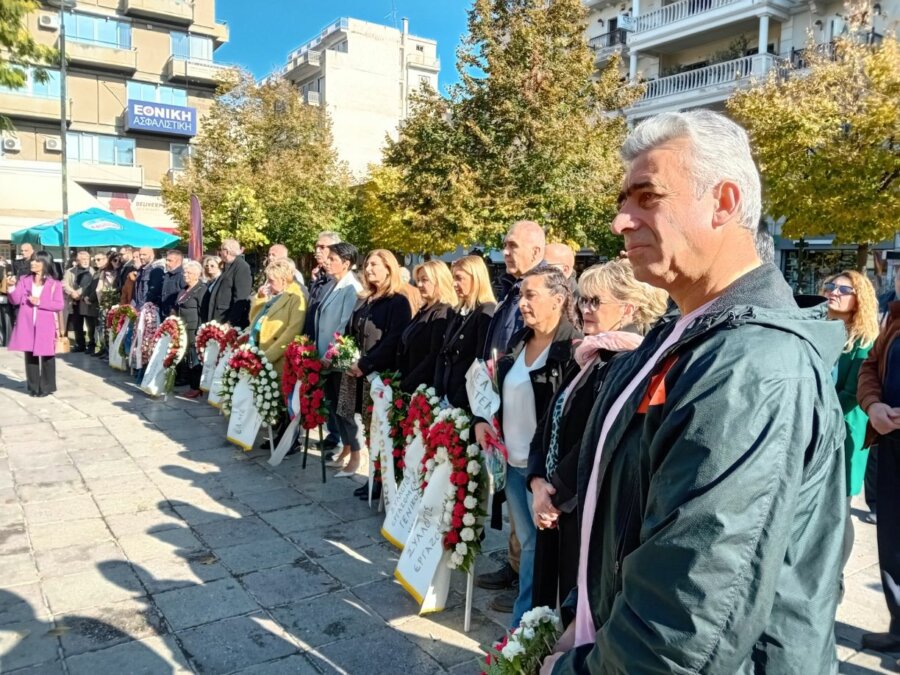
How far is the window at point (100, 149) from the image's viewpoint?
39.6 m

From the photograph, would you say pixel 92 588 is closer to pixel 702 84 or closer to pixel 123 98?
pixel 702 84

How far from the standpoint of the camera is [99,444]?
737cm

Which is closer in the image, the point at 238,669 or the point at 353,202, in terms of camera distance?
the point at 238,669

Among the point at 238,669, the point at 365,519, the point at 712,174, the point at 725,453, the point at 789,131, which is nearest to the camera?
the point at 725,453

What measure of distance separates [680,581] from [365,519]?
4.44 meters

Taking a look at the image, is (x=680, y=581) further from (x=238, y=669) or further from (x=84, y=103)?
(x=84, y=103)

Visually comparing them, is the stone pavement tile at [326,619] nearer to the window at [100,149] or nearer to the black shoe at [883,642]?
the black shoe at [883,642]

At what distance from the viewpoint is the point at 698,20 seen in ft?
81.6

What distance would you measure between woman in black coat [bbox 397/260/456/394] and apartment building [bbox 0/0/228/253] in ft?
117

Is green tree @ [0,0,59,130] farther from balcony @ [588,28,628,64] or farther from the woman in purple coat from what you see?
balcony @ [588,28,628,64]

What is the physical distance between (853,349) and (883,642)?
6.12 feet

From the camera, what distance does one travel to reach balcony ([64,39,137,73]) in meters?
38.8

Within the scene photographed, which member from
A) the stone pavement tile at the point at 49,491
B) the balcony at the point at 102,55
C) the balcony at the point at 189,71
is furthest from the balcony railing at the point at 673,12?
the balcony at the point at 102,55

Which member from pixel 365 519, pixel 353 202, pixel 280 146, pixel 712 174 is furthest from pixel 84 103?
pixel 712 174
